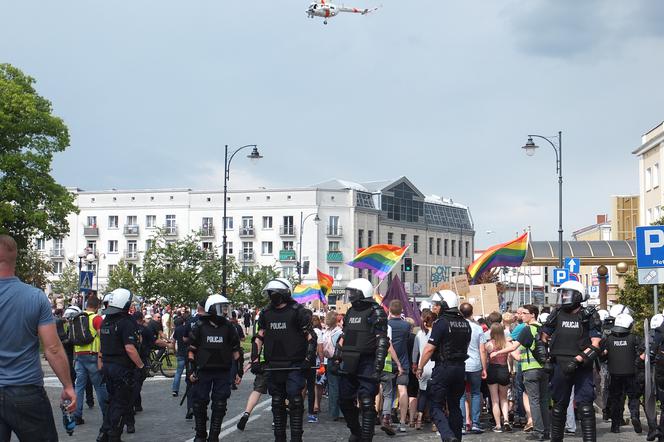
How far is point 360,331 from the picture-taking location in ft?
37.2

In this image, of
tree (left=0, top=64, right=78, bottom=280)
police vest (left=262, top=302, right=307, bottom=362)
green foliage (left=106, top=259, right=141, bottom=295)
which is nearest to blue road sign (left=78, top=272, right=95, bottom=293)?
tree (left=0, top=64, right=78, bottom=280)

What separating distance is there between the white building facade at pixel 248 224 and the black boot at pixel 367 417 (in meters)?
82.9

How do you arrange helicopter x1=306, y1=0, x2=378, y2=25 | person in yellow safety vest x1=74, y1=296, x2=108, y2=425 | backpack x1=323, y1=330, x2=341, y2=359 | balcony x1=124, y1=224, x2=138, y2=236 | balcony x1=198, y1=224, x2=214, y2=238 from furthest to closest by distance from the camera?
balcony x1=124, y1=224, x2=138, y2=236 → balcony x1=198, y1=224, x2=214, y2=238 → helicopter x1=306, y1=0, x2=378, y2=25 → backpack x1=323, y1=330, x2=341, y2=359 → person in yellow safety vest x1=74, y1=296, x2=108, y2=425

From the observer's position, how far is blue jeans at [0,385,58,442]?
6145 millimetres

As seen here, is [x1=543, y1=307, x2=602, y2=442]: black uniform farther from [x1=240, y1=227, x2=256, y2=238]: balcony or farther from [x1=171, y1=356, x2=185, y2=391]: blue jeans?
[x1=240, y1=227, x2=256, y2=238]: balcony

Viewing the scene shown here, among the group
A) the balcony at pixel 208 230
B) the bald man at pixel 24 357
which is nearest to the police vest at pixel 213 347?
the bald man at pixel 24 357

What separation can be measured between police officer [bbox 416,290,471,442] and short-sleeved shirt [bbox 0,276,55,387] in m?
5.63

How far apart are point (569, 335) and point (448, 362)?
141 cm

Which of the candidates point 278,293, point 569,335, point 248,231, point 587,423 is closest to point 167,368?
point 278,293

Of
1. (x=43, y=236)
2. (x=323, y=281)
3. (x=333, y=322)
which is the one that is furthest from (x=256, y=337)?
(x=43, y=236)

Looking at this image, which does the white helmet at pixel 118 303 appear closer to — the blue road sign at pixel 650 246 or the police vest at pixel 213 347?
the police vest at pixel 213 347

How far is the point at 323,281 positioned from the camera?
128 feet

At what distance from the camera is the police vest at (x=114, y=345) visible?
11602 mm

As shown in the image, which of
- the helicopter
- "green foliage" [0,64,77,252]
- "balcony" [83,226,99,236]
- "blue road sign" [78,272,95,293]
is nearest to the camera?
"blue road sign" [78,272,95,293]
